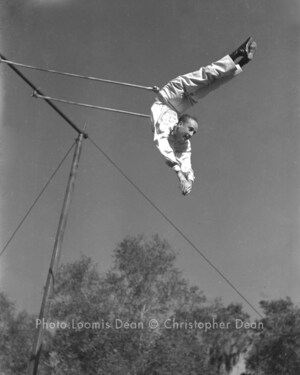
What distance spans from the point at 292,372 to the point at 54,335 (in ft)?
25.7

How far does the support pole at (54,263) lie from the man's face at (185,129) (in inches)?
101

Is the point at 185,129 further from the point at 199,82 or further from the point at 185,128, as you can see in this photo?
the point at 199,82

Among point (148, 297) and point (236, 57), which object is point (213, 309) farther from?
point (236, 57)

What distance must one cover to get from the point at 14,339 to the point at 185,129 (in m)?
16.0

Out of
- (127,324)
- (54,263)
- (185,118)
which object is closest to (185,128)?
(185,118)

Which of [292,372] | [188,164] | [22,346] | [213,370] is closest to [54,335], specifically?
[22,346]

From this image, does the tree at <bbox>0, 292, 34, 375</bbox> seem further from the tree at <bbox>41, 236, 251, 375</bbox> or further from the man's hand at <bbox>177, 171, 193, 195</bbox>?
the man's hand at <bbox>177, 171, 193, 195</bbox>

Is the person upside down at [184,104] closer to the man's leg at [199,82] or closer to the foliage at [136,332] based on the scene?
the man's leg at [199,82]

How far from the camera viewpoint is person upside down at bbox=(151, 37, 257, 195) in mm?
6137

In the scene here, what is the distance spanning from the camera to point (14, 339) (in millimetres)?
20422

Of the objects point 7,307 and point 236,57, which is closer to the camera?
point 236,57

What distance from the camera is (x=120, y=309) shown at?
1908 cm

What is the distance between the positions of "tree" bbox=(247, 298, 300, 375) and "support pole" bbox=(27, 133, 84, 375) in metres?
14.2

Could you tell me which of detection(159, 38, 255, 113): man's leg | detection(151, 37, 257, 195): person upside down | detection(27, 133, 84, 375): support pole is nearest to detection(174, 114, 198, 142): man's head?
detection(151, 37, 257, 195): person upside down
